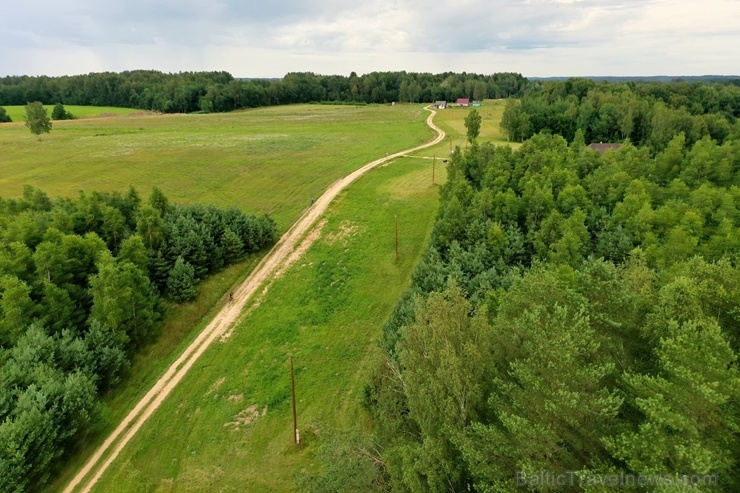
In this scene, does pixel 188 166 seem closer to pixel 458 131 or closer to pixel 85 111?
pixel 458 131

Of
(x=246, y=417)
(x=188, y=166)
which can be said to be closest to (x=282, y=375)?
(x=246, y=417)

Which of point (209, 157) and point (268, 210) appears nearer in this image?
point (268, 210)

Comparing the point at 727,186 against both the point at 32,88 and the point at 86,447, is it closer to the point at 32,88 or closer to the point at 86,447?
the point at 86,447

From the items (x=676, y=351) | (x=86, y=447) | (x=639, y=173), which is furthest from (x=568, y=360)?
(x=639, y=173)

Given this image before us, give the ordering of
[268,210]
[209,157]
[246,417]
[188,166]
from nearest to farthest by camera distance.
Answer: [246,417] → [268,210] → [188,166] → [209,157]

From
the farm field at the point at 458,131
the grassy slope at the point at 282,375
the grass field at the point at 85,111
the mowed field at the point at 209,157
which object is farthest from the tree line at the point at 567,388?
the grass field at the point at 85,111
